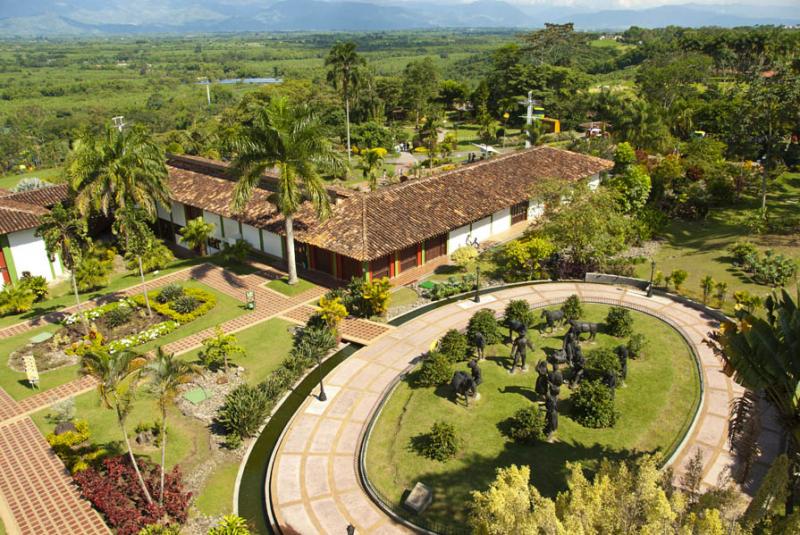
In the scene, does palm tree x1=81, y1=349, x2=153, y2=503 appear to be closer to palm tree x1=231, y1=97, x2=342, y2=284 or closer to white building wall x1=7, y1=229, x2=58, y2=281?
palm tree x1=231, y1=97, x2=342, y2=284

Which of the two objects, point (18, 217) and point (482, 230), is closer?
point (18, 217)

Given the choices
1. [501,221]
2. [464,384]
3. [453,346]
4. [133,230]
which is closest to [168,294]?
[133,230]

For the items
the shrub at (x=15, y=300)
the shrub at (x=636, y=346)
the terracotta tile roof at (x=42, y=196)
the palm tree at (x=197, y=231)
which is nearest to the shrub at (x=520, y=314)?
the shrub at (x=636, y=346)

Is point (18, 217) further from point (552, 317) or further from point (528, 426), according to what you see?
point (528, 426)

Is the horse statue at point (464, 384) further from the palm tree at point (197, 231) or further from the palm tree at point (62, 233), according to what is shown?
the palm tree at point (197, 231)

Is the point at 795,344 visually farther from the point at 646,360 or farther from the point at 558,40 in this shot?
the point at 558,40

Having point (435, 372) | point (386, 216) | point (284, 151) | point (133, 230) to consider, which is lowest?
point (435, 372)

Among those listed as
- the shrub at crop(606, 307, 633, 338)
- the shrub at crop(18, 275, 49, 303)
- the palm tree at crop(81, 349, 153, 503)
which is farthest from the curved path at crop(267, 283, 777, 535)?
the shrub at crop(18, 275, 49, 303)
